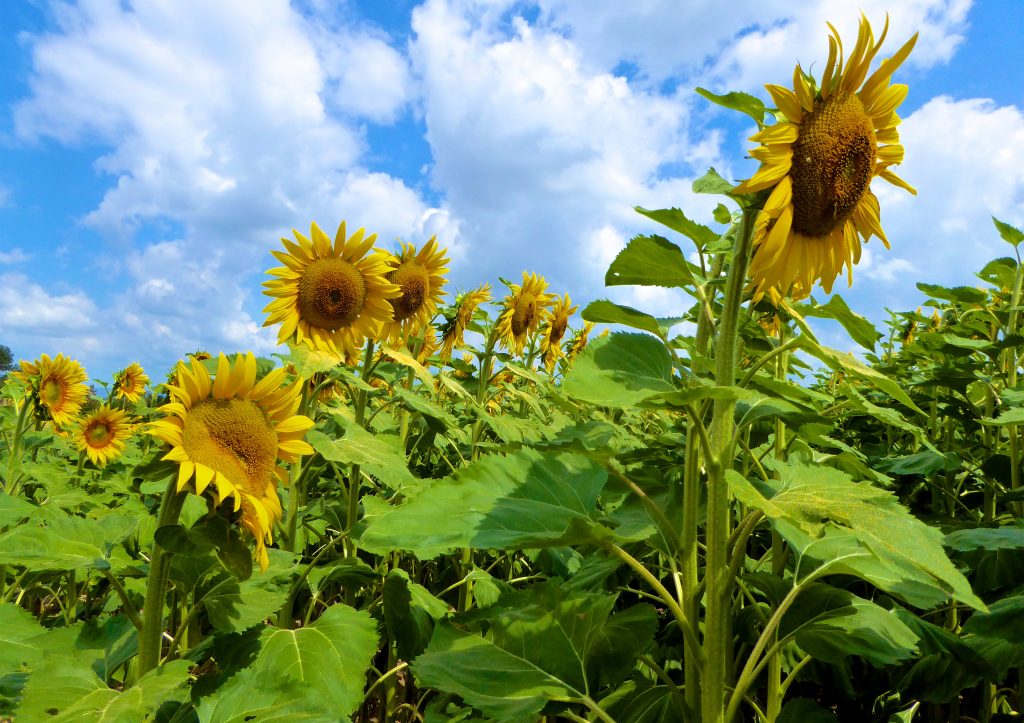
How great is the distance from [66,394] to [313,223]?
3.79 metres

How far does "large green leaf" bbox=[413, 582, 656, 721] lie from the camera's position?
140cm

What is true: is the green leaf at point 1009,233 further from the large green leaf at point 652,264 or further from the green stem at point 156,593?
the green stem at point 156,593

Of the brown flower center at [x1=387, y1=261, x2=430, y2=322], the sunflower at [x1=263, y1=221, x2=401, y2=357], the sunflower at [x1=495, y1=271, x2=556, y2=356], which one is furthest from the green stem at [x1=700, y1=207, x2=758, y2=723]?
the sunflower at [x1=495, y1=271, x2=556, y2=356]

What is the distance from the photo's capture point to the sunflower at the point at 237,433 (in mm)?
1676

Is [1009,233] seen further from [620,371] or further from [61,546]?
[61,546]

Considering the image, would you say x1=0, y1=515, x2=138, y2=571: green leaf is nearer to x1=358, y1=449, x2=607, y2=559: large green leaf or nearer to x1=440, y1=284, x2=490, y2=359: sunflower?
x1=358, y1=449, x2=607, y2=559: large green leaf

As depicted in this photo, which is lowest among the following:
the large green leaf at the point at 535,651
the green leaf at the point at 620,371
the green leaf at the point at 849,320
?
the large green leaf at the point at 535,651

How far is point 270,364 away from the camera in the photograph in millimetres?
2504

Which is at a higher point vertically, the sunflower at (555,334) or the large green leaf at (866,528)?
the sunflower at (555,334)

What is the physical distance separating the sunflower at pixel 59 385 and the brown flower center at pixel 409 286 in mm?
2993

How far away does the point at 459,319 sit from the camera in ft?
13.7

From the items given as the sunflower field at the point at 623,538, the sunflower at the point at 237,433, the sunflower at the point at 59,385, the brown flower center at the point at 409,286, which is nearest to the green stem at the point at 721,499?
the sunflower field at the point at 623,538

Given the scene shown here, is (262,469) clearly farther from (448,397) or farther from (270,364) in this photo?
(448,397)

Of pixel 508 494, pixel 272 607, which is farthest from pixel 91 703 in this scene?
pixel 508 494
